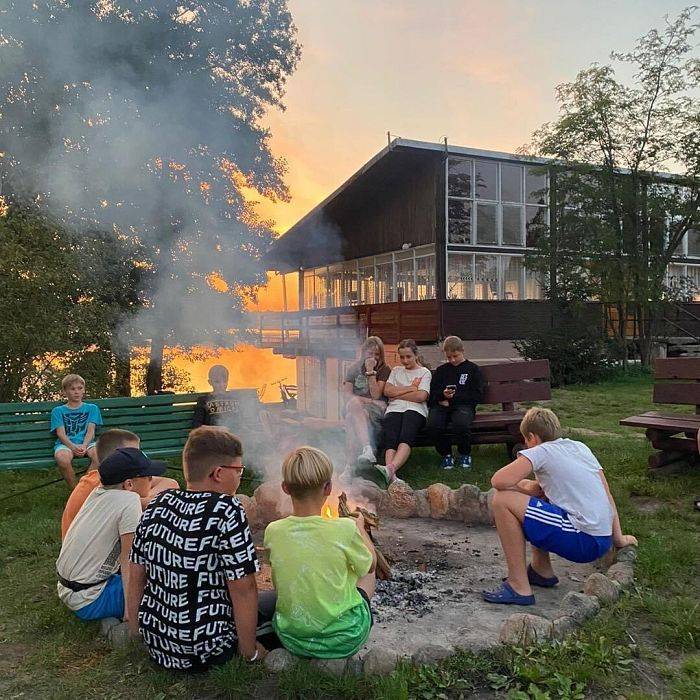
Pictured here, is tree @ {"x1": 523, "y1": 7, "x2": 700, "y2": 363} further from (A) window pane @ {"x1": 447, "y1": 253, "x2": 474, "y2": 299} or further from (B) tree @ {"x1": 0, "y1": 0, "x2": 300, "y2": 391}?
(B) tree @ {"x1": 0, "y1": 0, "x2": 300, "y2": 391}

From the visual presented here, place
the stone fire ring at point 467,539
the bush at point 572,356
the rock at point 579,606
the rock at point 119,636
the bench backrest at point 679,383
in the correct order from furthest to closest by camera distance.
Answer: the bush at point 572,356
the bench backrest at point 679,383
the rock at point 579,606
the rock at point 119,636
the stone fire ring at point 467,539

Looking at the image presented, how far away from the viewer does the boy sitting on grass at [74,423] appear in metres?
5.54

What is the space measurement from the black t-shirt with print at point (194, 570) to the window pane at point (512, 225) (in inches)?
701

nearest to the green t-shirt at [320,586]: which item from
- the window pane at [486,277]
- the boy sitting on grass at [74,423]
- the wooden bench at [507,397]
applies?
the boy sitting on grass at [74,423]

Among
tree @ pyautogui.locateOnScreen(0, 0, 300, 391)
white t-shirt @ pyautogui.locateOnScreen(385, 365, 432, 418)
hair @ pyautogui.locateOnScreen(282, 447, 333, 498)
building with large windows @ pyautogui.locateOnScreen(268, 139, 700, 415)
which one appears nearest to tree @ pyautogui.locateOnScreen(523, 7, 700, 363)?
building with large windows @ pyautogui.locateOnScreen(268, 139, 700, 415)

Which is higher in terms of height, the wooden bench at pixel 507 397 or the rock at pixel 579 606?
the wooden bench at pixel 507 397

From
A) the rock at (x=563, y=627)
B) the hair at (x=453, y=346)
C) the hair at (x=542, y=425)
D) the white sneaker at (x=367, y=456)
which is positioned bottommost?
the rock at (x=563, y=627)

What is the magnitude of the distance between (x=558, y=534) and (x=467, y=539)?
131cm

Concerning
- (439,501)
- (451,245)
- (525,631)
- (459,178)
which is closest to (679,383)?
(439,501)

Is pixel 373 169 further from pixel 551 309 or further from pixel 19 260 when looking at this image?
pixel 19 260

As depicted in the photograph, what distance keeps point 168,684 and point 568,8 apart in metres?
11.9

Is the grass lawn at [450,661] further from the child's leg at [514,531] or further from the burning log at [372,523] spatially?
the burning log at [372,523]

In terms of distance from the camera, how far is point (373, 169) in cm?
1858

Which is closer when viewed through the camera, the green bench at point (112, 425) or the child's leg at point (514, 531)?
the child's leg at point (514, 531)
